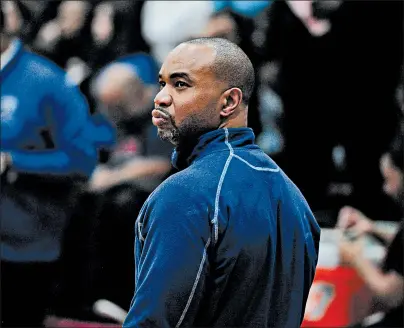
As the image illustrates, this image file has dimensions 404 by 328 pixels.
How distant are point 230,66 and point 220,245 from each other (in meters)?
0.50

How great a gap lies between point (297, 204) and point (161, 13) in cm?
243

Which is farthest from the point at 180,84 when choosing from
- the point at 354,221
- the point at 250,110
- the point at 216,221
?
the point at 354,221

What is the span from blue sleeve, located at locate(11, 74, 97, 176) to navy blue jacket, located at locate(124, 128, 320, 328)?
94.5 inches

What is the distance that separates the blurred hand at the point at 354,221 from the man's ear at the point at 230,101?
2078 mm

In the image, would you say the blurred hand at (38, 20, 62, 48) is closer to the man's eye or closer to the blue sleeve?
the blue sleeve

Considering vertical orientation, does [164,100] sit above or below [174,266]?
above

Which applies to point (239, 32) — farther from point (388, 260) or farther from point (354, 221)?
point (388, 260)

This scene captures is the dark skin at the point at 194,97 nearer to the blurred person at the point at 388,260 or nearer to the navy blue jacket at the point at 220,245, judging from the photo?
the navy blue jacket at the point at 220,245

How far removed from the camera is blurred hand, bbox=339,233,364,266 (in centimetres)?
366

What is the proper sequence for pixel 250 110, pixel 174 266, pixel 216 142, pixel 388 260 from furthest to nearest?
pixel 250 110 → pixel 388 260 → pixel 216 142 → pixel 174 266

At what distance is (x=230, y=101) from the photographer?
5.81ft

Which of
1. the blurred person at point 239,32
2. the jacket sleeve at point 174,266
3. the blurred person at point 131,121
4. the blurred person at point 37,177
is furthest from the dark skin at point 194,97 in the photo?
the blurred person at point 37,177

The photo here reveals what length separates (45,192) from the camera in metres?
4.07

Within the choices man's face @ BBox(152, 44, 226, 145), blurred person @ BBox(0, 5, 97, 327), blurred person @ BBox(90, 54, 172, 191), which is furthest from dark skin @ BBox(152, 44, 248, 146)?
blurred person @ BBox(0, 5, 97, 327)
